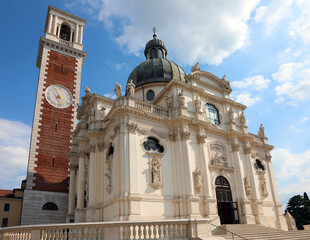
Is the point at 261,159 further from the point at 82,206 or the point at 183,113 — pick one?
the point at 82,206

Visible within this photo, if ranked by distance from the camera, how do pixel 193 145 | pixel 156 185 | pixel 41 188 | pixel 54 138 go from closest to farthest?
1. pixel 156 185
2. pixel 193 145
3. pixel 41 188
4. pixel 54 138

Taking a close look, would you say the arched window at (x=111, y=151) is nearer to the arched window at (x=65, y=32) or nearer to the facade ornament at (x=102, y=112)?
the facade ornament at (x=102, y=112)

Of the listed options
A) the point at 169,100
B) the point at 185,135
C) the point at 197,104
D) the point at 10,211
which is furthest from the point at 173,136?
the point at 10,211

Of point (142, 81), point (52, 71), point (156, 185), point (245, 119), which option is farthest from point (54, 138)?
point (245, 119)

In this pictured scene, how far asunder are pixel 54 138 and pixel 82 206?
9.25 metres

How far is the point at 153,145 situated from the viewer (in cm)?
2111

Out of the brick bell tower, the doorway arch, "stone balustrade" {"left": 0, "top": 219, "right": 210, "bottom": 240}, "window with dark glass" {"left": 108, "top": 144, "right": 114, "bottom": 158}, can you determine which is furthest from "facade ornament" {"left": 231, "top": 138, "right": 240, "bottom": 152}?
the brick bell tower

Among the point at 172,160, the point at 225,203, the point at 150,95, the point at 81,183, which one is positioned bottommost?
the point at 225,203

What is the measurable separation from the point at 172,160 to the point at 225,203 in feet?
20.4

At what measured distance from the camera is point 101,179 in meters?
22.1

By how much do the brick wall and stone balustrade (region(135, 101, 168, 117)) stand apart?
480 inches

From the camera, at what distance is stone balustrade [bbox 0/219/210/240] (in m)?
9.50

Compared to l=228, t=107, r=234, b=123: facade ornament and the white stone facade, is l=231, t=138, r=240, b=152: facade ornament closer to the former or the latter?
the white stone facade

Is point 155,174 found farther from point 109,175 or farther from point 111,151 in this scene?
point 111,151
